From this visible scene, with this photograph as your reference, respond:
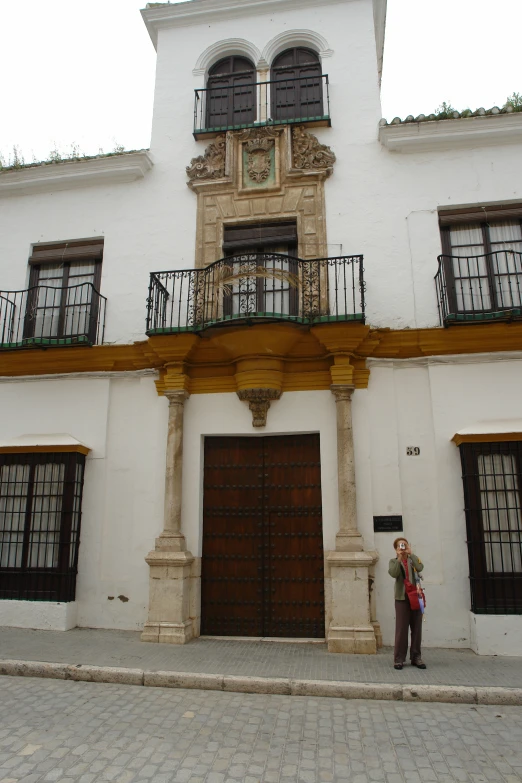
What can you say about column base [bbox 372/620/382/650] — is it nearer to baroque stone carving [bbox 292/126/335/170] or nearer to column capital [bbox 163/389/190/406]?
column capital [bbox 163/389/190/406]

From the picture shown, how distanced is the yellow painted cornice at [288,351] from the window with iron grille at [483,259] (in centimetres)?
60

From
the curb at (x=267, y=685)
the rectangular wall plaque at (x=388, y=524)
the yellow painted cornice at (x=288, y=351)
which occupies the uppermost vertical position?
the yellow painted cornice at (x=288, y=351)

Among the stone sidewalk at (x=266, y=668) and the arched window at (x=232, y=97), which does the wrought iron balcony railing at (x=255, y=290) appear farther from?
the stone sidewalk at (x=266, y=668)

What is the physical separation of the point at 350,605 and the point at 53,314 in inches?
255

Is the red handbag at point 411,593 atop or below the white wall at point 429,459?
below

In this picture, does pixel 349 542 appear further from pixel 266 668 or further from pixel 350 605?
pixel 266 668

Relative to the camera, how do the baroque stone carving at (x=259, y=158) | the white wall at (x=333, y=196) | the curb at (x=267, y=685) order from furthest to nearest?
the baroque stone carving at (x=259, y=158) < the white wall at (x=333, y=196) < the curb at (x=267, y=685)

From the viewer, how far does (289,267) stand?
8125 mm

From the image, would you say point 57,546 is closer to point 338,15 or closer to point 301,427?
point 301,427

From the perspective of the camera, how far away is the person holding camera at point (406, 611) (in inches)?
226

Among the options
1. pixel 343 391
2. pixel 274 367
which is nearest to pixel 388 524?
pixel 343 391

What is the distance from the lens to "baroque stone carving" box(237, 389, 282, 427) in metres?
7.51

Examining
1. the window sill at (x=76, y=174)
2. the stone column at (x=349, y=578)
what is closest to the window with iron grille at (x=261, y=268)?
the window sill at (x=76, y=174)

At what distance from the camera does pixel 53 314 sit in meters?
8.95
